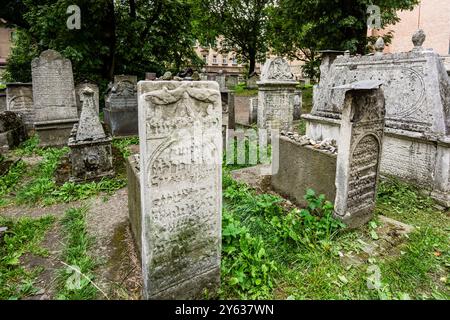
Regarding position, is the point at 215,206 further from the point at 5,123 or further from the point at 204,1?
the point at 204,1

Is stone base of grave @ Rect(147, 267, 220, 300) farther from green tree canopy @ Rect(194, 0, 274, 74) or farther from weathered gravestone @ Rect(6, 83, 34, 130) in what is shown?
green tree canopy @ Rect(194, 0, 274, 74)

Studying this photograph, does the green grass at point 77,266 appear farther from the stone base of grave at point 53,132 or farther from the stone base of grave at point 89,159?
the stone base of grave at point 53,132

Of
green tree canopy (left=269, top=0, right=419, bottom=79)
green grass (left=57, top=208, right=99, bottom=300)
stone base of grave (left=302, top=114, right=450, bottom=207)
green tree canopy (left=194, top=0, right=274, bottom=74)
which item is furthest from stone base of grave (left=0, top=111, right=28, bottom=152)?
green tree canopy (left=194, top=0, right=274, bottom=74)

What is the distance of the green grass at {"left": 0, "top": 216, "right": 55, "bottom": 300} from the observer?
2713 mm

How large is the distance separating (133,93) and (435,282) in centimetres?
879

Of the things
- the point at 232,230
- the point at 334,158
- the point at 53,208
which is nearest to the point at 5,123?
the point at 53,208

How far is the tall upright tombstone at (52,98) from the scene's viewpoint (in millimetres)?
7801

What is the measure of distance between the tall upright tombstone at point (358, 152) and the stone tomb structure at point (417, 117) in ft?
4.47

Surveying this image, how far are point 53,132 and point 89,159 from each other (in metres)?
3.48

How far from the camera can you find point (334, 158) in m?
3.83

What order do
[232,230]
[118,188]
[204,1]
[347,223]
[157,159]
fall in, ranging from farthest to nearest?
[204,1]
[118,188]
[347,223]
[232,230]
[157,159]

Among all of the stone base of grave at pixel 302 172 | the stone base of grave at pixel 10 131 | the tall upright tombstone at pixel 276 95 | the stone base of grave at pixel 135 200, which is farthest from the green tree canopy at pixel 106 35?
the stone base of grave at pixel 302 172

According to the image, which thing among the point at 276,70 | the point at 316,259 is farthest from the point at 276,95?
the point at 316,259

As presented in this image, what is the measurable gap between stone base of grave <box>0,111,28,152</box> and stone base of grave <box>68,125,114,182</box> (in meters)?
3.35
